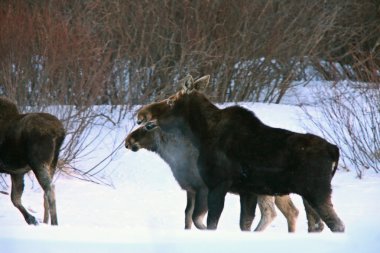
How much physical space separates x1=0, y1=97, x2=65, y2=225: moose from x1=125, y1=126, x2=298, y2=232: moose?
1.00 metres

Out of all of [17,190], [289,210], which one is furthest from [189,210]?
[17,190]

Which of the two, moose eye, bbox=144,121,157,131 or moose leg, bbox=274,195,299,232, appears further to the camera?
moose eye, bbox=144,121,157,131

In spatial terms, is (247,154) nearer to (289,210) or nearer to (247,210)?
(247,210)

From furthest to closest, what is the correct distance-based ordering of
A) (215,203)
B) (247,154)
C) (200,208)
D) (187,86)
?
1. (187,86)
2. (200,208)
3. (215,203)
4. (247,154)

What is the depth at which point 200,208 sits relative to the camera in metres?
12.4

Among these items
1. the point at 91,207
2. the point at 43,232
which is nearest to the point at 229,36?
the point at 91,207

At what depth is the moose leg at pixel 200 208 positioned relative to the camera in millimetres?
12266

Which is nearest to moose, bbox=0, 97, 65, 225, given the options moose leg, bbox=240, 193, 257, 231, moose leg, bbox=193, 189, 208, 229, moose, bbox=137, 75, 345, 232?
moose, bbox=137, 75, 345, 232

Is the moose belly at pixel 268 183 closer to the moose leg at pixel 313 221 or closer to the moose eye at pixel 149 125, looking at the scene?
the moose leg at pixel 313 221

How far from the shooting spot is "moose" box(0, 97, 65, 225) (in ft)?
42.4

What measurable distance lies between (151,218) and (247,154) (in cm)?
405

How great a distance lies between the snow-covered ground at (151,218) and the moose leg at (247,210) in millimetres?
363

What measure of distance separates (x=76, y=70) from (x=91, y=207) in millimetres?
3440

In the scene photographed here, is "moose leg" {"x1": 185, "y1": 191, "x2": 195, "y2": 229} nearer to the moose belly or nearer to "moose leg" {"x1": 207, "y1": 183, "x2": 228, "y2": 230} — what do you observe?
"moose leg" {"x1": 207, "y1": 183, "x2": 228, "y2": 230}
